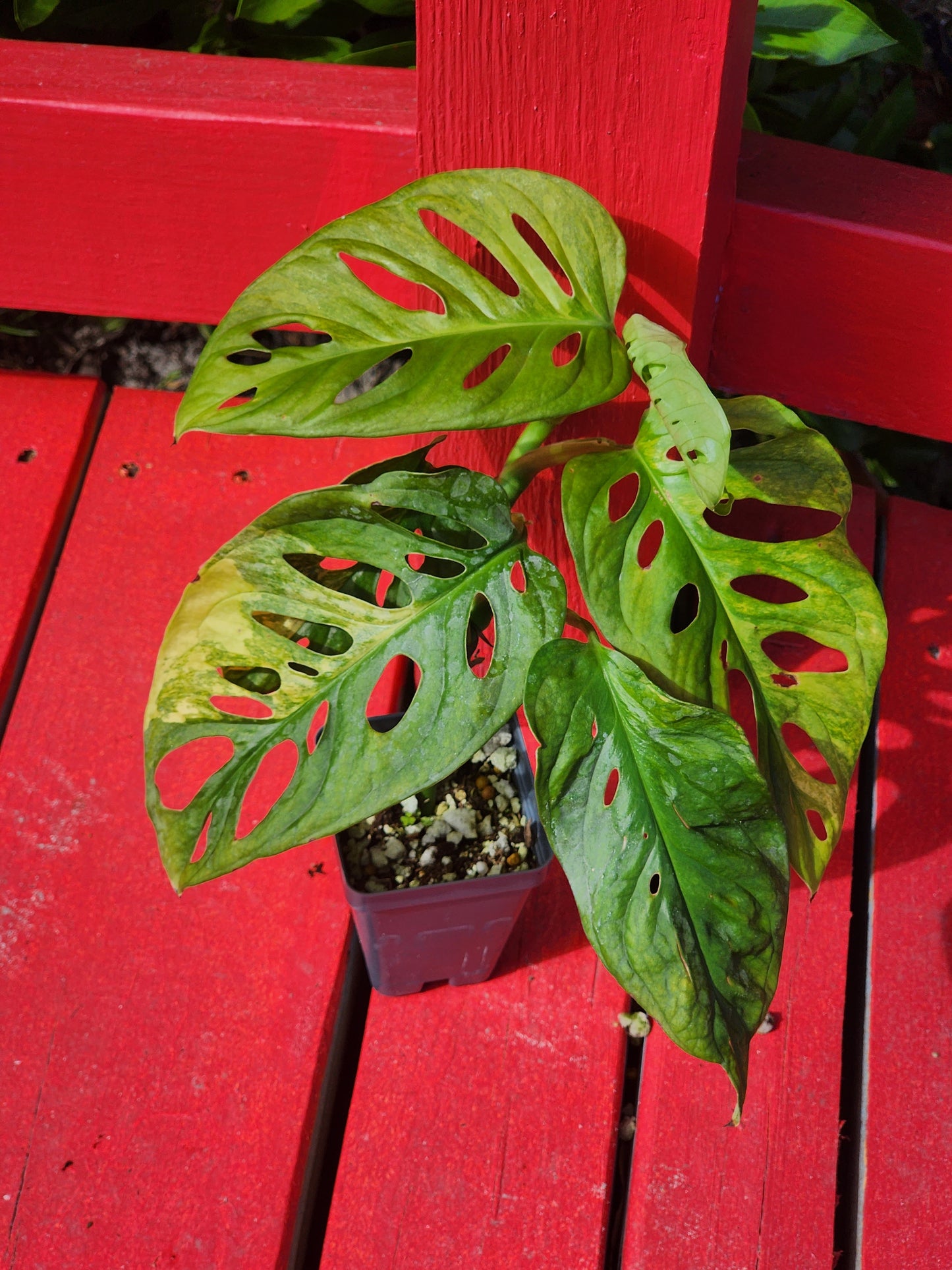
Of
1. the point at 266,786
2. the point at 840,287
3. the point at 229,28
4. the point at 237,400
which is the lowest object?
the point at 266,786

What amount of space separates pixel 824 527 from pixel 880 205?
1.89 ft

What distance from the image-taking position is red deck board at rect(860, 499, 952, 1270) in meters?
1.13

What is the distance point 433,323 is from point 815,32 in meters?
0.73

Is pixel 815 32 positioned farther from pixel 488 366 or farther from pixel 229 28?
pixel 229 28

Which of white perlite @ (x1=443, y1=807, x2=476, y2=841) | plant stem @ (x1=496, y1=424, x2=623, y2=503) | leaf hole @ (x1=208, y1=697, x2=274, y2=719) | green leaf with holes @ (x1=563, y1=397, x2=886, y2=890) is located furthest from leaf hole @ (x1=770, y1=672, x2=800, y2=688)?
leaf hole @ (x1=208, y1=697, x2=274, y2=719)

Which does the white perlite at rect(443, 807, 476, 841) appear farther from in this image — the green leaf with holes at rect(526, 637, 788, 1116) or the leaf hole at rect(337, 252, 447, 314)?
the leaf hole at rect(337, 252, 447, 314)

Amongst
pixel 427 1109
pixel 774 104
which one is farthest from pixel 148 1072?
pixel 774 104

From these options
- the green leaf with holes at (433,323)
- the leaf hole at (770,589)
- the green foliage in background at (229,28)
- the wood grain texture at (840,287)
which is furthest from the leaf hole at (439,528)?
the green foliage in background at (229,28)

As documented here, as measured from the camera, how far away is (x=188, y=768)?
1346mm

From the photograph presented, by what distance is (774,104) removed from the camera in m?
1.55

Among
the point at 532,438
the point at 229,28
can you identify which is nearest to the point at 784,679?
the point at 532,438

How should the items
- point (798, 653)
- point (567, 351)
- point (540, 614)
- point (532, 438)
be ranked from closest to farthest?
point (540, 614) → point (532, 438) → point (567, 351) → point (798, 653)

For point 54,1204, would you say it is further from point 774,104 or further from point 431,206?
point 774,104

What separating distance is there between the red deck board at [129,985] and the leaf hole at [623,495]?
0.54 meters
